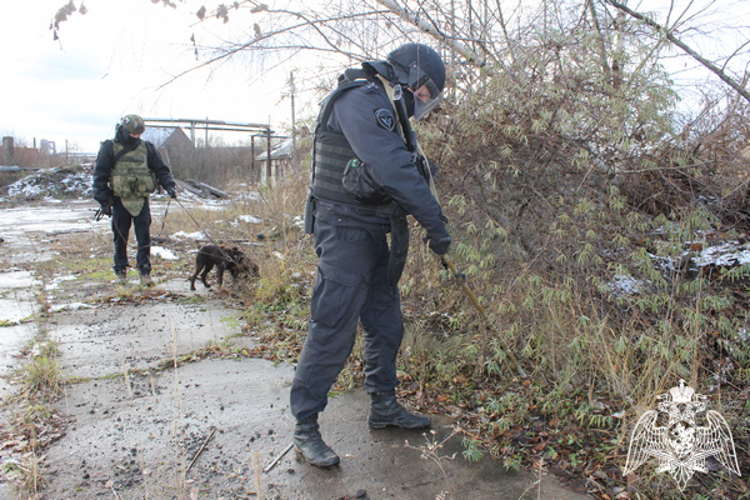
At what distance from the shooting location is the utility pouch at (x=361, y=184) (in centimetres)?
244

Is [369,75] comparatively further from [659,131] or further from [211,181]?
[211,181]

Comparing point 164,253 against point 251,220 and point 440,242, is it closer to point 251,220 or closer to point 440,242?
point 251,220

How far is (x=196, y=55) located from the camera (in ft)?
14.3

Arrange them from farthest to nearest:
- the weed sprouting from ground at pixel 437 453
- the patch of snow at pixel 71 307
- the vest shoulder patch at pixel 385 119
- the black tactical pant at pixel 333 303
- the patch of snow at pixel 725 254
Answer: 1. the patch of snow at pixel 71 307
2. the patch of snow at pixel 725 254
3. the black tactical pant at pixel 333 303
4. the vest shoulder patch at pixel 385 119
5. the weed sprouting from ground at pixel 437 453

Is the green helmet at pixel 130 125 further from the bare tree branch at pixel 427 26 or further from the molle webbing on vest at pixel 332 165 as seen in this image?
the molle webbing on vest at pixel 332 165

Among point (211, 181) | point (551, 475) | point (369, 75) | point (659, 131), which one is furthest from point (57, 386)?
point (211, 181)

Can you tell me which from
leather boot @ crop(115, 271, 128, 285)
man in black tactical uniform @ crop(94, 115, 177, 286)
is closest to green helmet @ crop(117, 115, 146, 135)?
man in black tactical uniform @ crop(94, 115, 177, 286)

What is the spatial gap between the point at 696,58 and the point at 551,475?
10.8ft

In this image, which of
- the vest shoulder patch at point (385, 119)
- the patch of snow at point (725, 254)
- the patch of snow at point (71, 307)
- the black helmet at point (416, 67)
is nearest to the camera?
the vest shoulder patch at point (385, 119)

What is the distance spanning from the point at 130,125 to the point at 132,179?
612 millimetres

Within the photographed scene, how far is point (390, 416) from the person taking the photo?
2.81 metres

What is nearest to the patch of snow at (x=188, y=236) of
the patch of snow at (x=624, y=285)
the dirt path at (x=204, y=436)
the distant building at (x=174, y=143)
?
the dirt path at (x=204, y=436)

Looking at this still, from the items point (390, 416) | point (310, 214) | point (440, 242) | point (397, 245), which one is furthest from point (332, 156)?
point (390, 416)

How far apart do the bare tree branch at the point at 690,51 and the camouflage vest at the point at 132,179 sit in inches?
198
